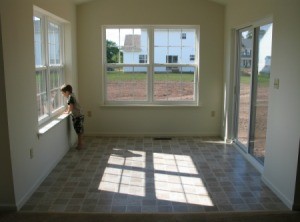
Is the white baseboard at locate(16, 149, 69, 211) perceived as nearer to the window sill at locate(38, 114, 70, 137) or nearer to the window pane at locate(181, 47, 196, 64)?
the window sill at locate(38, 114, 70, 137)

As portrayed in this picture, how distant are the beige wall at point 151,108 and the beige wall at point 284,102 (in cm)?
196

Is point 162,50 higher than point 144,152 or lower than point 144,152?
higher

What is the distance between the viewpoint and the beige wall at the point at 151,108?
20.1 ft

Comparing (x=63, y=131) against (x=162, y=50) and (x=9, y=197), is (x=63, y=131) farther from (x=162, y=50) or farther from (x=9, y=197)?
(x=162, y=50)

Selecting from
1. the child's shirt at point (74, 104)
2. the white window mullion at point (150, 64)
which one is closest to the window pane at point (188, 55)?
the white window mullion at point (150, 64)

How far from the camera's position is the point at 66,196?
3748 mm

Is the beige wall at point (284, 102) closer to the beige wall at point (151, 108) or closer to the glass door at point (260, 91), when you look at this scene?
the glass door at point (260, 91)

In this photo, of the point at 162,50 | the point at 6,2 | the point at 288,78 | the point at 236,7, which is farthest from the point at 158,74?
the point at 6,2

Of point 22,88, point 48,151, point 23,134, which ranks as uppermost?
point 22,88

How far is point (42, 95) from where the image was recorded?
4.59m

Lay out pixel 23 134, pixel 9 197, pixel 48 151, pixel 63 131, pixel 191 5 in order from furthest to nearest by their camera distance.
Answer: pixel 191 5 < pixel 63 131 < pixel 48 151 < pixel 23 134 < pixel 9 197

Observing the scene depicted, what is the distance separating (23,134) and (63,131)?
167 centimetres

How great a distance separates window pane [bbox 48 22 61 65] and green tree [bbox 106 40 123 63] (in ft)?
3.80

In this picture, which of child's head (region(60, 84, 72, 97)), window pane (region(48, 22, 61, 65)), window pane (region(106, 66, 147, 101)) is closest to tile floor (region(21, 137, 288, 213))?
child's head (region(60, 84, 72, 97))
